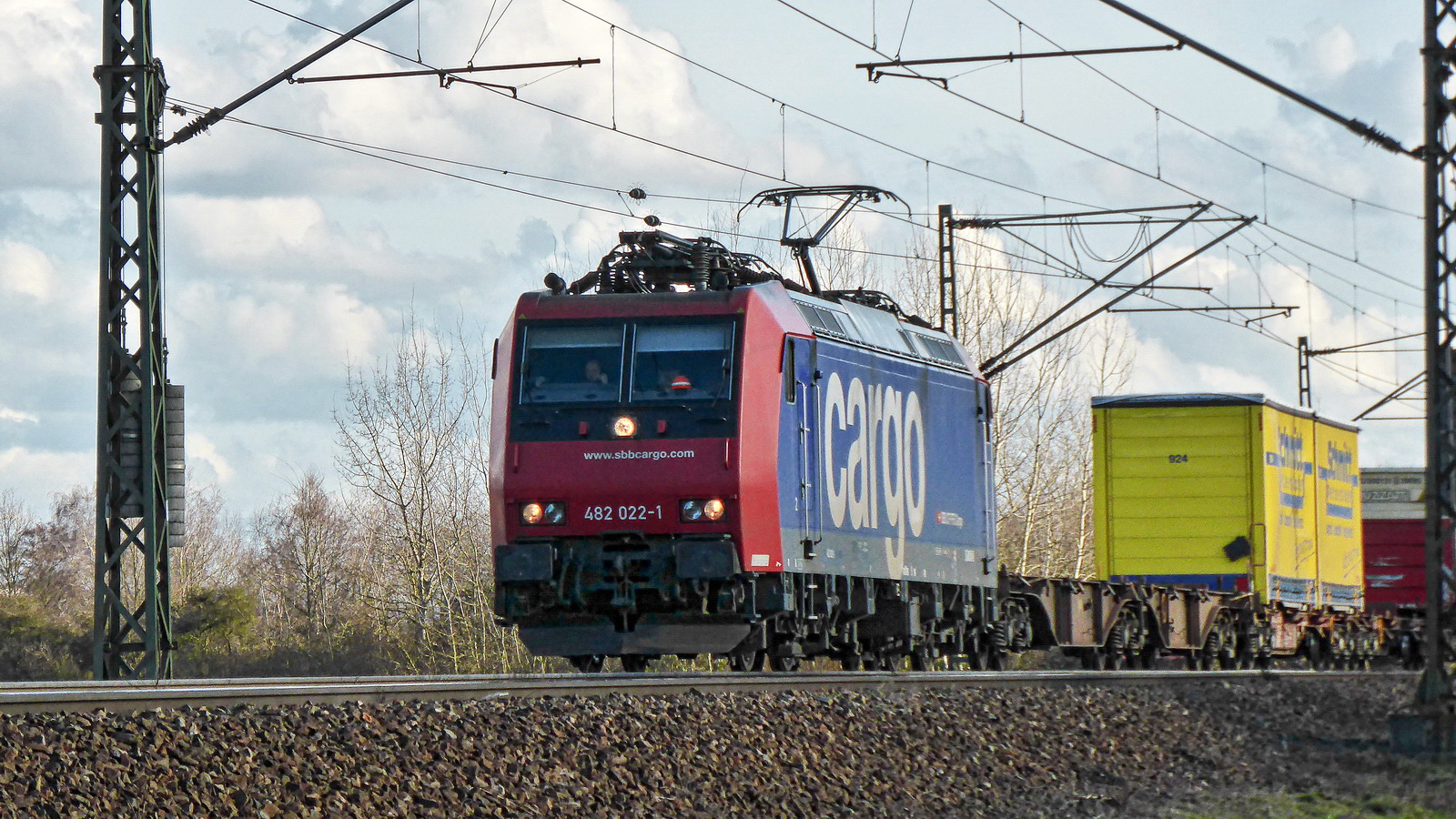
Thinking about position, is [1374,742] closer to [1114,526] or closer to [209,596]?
[1114,526]

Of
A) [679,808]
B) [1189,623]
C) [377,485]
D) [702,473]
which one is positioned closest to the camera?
[679,808]

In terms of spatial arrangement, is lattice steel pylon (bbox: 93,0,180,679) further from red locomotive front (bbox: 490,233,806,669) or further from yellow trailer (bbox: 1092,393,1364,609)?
yellow trailer (bbox: 1092,393,1364,609)

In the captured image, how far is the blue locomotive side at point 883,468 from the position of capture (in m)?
16.1

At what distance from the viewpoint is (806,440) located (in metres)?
16.2

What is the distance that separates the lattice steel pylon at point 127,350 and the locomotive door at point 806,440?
536cm

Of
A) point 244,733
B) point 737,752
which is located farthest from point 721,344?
point 244,733

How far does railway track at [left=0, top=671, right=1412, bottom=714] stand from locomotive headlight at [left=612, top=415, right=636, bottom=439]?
1.99 metres

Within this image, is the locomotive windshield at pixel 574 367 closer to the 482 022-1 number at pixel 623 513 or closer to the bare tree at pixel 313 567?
the 482 022-1 number at pixel 623 513

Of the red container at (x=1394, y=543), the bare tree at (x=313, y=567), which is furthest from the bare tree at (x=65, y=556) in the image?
the red container at (x=1394, y=543)

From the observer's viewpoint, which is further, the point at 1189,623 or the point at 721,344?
the point at 1189,623

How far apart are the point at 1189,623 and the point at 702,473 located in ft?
35.9

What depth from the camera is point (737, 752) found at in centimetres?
1074

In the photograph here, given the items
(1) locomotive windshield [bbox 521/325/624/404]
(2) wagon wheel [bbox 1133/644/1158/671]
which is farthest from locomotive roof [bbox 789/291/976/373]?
(2) wagon wheel [bbox 1133/644/1158/671]

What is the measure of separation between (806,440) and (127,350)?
19.3 feet
